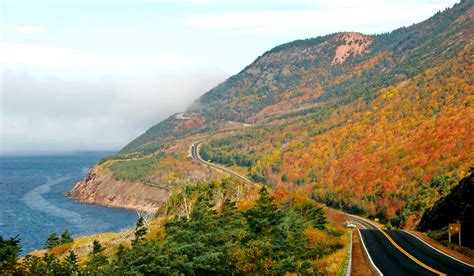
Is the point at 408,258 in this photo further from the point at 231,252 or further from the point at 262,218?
the point at 262,218

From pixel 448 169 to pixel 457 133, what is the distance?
1268 inches

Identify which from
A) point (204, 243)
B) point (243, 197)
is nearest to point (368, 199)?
point (243, 197)

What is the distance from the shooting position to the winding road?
37.7 metres

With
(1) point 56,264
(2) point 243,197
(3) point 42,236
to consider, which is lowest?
(3) point 42,236

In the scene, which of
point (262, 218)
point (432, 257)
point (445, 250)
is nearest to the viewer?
point (432, 257)

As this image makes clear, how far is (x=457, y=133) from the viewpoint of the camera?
568ft

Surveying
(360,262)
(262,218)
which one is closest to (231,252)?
(360,262)

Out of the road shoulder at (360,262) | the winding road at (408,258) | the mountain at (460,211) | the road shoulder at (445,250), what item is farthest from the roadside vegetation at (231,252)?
the mountain at (460,211)

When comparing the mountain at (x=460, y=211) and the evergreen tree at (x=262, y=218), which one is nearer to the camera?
the mountain at (x=460, y=211)

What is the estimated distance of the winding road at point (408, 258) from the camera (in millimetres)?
37656

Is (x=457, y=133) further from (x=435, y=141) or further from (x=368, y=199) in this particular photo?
(x=368, y=199)

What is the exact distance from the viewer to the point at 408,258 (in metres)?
43.7

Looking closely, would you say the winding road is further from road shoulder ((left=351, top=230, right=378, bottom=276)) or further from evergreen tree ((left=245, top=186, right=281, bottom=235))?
evergreen tree ((left=245, top=186, right=281, bottom=235))

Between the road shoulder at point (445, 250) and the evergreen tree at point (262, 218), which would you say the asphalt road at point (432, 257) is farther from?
the evergreen tree at point (262, 218)
